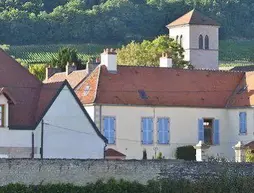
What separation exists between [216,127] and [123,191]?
17.1 m

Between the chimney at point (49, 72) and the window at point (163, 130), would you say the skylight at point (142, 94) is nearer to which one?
the window at point (163, 130)

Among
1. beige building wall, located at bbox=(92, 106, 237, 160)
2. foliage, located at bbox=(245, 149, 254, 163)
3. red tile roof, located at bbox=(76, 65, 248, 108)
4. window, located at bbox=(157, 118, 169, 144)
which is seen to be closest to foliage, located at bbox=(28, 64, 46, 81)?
red tile roof, located at bbox=(76, 65, 248, 108)

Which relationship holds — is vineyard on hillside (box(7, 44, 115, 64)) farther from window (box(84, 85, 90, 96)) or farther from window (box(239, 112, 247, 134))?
window (box(239, 112, 247, 134))

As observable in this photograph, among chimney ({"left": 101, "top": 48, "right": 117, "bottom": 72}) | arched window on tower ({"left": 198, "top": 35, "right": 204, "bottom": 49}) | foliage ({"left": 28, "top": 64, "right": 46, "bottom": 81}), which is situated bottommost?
chimney ({"left": 101, "top": 48, "right": 117, "bottom": 72})

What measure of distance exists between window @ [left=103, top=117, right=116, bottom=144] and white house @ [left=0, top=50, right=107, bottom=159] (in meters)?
7.44

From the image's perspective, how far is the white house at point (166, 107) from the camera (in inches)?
2549

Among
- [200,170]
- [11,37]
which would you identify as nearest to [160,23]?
[11,37]

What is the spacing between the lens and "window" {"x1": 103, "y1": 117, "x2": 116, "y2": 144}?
64.4m

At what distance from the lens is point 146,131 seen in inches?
2576

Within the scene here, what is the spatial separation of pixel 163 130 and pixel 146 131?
Answer: 2.82 feet

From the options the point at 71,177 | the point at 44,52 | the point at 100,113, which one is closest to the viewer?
the point at 71,177

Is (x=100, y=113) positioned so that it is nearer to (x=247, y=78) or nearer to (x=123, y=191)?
(x=247, y=78)

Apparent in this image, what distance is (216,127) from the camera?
6738 centimetres

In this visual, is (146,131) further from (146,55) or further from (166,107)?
(146,55)
